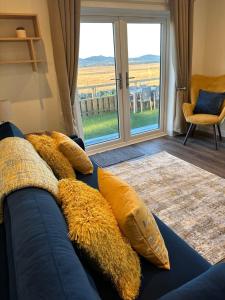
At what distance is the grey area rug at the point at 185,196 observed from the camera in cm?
179

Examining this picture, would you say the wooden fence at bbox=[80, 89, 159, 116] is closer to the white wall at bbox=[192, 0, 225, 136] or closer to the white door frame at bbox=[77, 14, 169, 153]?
the white door frame at bbox=[77, 14, 169, 153]

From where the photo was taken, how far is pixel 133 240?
0.95m

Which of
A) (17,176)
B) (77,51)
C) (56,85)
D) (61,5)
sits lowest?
(17,176)

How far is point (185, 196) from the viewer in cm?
232

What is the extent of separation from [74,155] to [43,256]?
126cm

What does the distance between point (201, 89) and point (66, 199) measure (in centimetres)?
338

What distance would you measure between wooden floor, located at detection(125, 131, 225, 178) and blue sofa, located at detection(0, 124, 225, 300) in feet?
6.67

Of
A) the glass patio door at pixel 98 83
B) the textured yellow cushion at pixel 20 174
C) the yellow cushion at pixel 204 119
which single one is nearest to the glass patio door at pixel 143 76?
the glass patio door at pixel 98 83

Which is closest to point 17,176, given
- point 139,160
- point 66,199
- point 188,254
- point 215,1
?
point 66,199

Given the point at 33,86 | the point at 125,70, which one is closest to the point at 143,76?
the point at 125,70

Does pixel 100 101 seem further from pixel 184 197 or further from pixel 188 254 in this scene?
pixel 188 254

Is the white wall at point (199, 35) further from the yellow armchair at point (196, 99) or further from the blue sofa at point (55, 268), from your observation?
the blue sofa at point (55, 268)

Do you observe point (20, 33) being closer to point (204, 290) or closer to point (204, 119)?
point (204, 119)

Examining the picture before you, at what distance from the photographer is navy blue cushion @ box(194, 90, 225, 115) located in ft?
10.9
